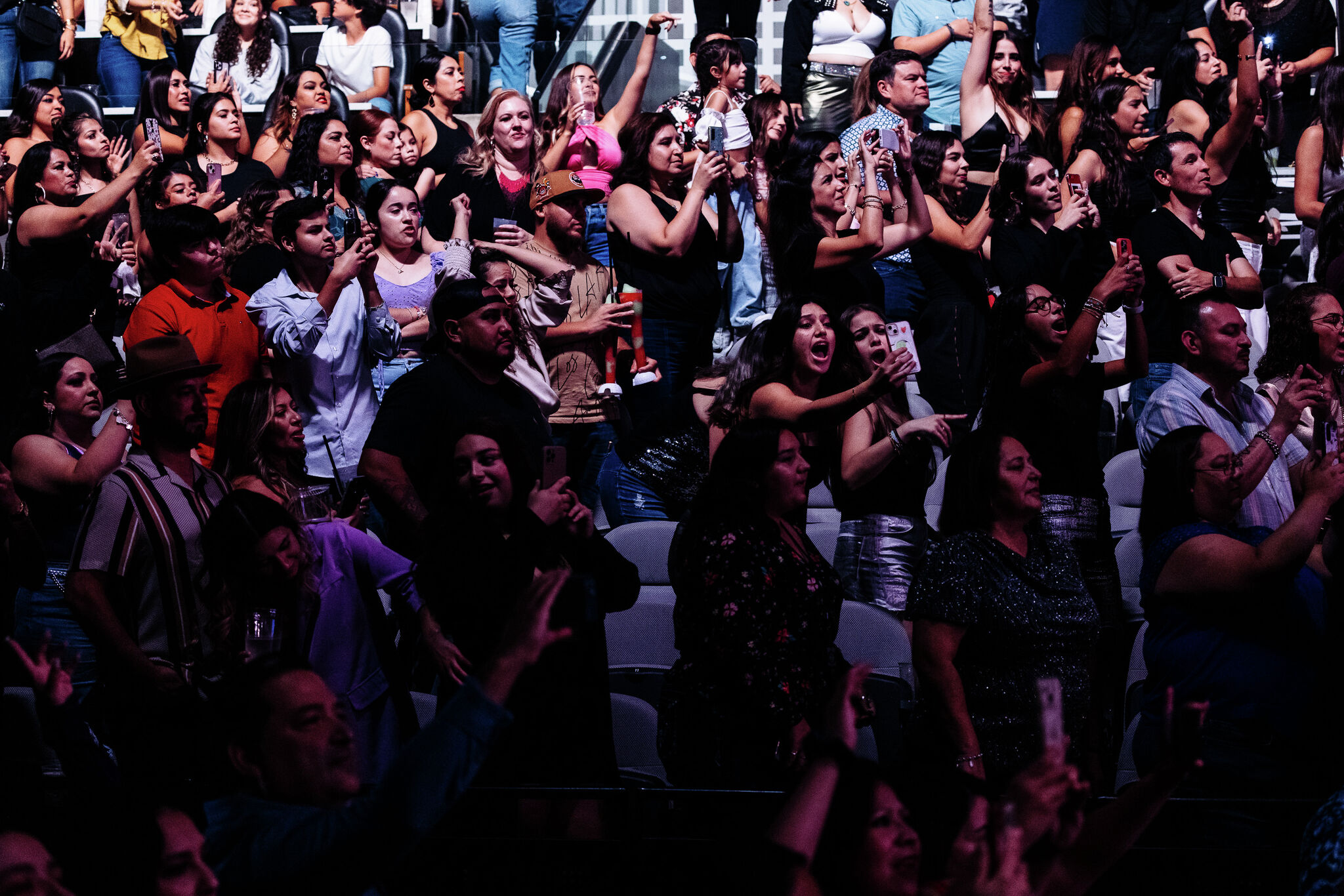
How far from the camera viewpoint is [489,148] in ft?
20.6

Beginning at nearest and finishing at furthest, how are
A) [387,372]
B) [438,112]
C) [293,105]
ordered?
[387,372], [293,105], [438,112]

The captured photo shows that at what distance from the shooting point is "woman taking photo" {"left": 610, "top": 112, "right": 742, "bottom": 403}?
4.95 metres

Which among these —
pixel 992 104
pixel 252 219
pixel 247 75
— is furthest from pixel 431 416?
pixel 247 75

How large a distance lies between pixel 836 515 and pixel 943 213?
1.22 meters

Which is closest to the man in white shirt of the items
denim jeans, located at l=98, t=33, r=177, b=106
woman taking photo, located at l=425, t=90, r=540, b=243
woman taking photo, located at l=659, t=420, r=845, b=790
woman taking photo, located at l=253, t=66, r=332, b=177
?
woman taking photo, located at l=425, t=90, r=540, b=243

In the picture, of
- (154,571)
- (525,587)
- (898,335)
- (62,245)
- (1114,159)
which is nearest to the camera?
(525,587)

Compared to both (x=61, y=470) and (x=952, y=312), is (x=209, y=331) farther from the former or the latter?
(x=952, y=312)

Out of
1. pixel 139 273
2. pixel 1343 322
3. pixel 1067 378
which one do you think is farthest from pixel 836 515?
pixel 139 273

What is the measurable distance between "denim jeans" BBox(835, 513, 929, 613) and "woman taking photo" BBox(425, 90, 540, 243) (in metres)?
2.41

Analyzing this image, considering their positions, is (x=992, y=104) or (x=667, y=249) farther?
(x=992, y=104)

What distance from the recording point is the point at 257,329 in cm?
470

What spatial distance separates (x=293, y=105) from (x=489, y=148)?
1.28 meters

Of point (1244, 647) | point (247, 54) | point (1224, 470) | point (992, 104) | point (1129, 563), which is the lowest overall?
point (1129, 563)

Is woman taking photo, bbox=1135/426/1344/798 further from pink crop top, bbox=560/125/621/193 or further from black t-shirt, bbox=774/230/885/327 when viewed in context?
pink crop top, bbox=560/125/621/193
